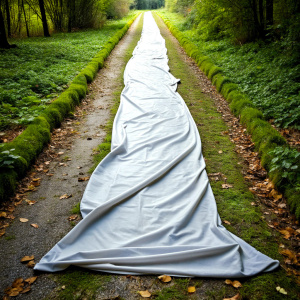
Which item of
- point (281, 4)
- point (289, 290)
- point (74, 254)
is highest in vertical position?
point (281, 4)

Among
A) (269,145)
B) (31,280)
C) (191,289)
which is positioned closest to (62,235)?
(31,280)

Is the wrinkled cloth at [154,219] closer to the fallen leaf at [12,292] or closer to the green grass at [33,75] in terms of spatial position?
the fallen leaf at [12,292]

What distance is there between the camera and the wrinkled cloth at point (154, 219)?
106 inches

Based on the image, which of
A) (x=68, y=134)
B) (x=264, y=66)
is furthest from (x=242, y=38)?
(x=68, y=134)

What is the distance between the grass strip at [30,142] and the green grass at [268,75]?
4.84m

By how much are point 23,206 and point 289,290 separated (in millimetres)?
3348

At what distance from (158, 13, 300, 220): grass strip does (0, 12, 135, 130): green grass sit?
468cm

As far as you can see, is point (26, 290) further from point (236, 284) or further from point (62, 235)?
point (236, 284)

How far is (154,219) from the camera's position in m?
3.26

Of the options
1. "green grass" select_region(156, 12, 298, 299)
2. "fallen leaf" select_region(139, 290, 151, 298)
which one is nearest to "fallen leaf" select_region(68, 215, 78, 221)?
"fallen leaf" select_region(139, 290, 151, 298)

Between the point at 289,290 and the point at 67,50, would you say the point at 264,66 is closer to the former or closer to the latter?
the point at 289,290

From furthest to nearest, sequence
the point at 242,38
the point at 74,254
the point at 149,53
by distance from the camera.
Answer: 1. the point at 149,53
2. the point at 242,38
3. the point at 74,254

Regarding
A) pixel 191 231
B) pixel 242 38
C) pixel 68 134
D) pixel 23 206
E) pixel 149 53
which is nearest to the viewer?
pixel 191 231

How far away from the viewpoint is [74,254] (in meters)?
2.75
